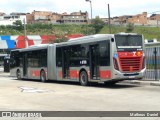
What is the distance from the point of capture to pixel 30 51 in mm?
33000

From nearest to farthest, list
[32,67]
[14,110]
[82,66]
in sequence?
[14,110] < [82,66] < [32,67]

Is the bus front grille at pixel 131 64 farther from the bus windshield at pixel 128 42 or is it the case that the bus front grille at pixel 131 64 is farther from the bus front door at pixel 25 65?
the bus front door at pixel 25 65

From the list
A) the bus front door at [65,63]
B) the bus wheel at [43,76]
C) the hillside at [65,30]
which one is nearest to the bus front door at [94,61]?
the bus front door at [65,63]

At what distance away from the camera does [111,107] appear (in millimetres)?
13922

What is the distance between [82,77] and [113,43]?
11.8 ft

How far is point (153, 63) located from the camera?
1033 inches

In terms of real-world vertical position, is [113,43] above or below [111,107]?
above

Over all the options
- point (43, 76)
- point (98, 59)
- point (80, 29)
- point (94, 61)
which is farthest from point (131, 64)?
point (80, 29)

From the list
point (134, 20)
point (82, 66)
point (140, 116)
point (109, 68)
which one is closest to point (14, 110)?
point (140, 116)

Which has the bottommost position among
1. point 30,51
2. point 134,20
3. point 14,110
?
point 14,110

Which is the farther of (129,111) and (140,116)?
(129,111)

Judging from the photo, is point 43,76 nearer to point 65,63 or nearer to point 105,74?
point 65,63

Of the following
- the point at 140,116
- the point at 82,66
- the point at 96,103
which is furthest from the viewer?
the point at 82,66

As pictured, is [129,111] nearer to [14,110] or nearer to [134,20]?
[14,110]
